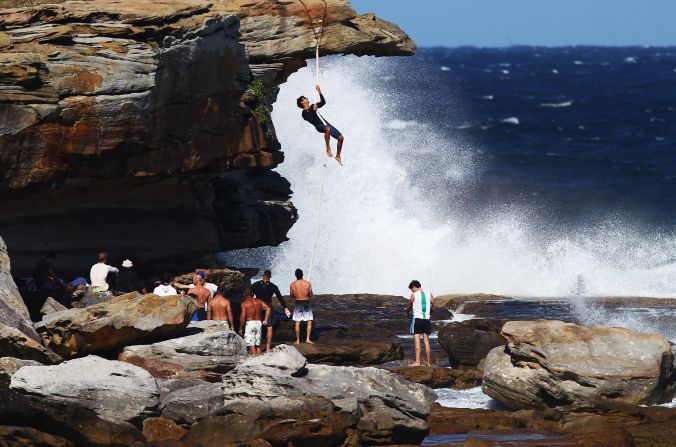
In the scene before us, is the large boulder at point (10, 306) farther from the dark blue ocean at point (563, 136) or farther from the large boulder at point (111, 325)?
the dark blue ocean at point (563, 136)

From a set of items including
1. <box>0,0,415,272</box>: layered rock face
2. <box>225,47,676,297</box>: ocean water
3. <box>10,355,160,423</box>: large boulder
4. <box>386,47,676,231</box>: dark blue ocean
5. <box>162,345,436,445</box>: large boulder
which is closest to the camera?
<box>162,345,436,445</box>: large boulder

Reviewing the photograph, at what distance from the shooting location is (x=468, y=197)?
152 ft

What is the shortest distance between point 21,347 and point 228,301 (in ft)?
19.2

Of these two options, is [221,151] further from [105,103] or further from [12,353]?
[12,353]

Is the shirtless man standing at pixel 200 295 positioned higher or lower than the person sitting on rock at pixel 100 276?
lower

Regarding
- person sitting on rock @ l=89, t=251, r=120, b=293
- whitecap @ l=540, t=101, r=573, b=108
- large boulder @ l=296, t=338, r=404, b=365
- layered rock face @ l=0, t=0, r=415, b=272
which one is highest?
whitecap @ l=540, t=101, r=573, b=108

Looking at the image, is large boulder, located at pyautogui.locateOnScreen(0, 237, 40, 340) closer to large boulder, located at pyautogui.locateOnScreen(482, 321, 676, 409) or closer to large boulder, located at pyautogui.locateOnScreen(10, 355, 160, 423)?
large boulder, located at pyautogui.locateOnScreen(10, 355, 160, 423)

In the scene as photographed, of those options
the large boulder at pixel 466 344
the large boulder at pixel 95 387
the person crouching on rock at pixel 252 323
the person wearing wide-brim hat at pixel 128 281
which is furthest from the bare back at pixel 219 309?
the large boulder at pixel 95 387

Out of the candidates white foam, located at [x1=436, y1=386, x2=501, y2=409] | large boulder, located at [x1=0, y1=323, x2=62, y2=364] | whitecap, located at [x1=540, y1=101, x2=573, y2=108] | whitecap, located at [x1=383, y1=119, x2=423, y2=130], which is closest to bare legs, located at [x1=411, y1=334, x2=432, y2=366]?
white foam, located at [x1=436, y1=386, x2=501, y2=409]

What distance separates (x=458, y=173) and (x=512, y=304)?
65.5 ft

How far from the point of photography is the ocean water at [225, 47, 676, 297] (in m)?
36.5

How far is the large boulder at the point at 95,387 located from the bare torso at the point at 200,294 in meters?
6.83

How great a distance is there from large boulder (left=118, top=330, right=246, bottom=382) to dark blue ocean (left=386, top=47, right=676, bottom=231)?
24730mm

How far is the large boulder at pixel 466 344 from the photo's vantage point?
23484 mm
